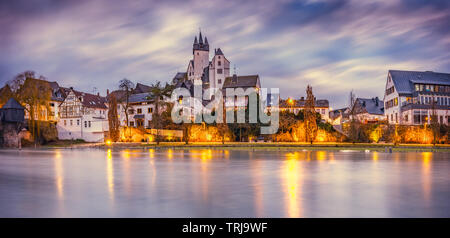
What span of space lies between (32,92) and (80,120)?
1119cm

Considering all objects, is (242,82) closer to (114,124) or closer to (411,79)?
(411,79)

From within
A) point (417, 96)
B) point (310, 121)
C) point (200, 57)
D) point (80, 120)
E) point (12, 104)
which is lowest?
point (310, 121)

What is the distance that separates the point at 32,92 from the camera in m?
60.7

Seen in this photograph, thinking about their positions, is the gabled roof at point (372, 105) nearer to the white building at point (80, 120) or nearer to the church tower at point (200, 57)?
the church tower at point (200, 57)

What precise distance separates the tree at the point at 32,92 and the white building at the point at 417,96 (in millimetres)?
60193

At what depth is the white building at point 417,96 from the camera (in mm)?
60219

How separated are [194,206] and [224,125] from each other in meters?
42.5

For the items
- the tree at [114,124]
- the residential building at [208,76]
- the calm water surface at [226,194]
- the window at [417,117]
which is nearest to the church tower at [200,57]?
the residential building at [208,76]

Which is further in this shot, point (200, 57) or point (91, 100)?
point (200, 57)

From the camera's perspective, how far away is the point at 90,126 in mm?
67438

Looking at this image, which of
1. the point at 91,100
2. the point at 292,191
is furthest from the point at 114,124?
the point at 292,191

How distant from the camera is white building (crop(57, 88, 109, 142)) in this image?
6638cm
